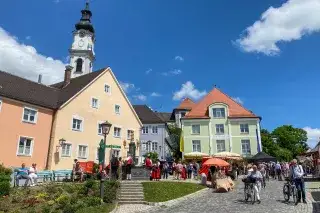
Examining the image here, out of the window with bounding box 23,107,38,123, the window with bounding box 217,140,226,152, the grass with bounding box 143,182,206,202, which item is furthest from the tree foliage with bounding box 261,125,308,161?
the window with bounding box 23,107,38,123

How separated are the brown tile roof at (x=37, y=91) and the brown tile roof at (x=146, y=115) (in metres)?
20.5

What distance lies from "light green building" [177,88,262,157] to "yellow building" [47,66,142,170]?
39.2 ft

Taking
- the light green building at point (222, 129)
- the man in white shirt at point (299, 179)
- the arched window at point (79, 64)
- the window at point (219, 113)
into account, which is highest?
the arched window at point (79, 64)

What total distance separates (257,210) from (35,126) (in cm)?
2369

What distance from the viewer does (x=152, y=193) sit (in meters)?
19.1

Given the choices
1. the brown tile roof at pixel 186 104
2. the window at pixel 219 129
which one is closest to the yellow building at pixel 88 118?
the window at pixel 219 129

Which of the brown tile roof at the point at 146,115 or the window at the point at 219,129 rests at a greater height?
the brown tile roof at the point at 146,115

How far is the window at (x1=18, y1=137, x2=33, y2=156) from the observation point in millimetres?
28656

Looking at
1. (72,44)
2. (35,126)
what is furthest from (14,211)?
(72,44)

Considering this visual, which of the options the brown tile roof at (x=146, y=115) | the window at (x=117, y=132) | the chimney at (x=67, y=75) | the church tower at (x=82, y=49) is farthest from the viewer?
the church tower at (x=82, y=49)

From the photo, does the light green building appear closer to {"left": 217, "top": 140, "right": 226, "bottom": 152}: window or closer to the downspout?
{"left": 217, "top": 140, "right": 226, "bottom": 152}: window

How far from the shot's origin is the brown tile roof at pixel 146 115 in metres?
57.4

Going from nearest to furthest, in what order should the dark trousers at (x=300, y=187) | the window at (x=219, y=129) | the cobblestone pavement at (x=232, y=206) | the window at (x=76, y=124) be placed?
the cobblestone pavement at (x=232, y=206) < the dark trousers at (x=300, y=187) < the window at (x=76, y=124) < the window at (x=219, y=129)

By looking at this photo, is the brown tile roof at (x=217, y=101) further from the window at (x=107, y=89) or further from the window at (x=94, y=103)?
the window at (x=94, y=103)
